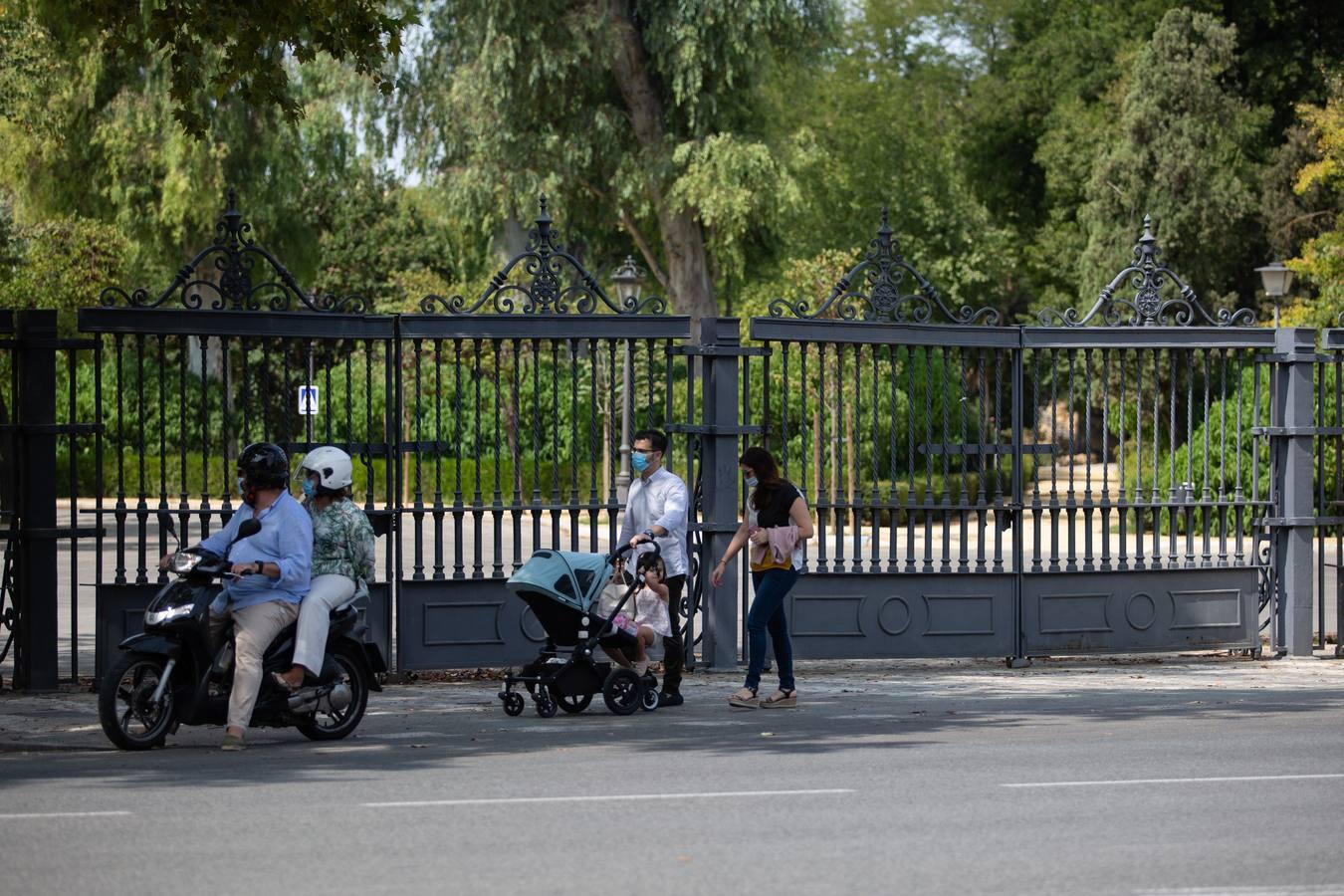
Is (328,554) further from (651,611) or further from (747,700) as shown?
(747,700)

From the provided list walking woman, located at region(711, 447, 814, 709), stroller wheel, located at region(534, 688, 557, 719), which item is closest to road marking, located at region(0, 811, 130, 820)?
stroller wheel, located at region(534, 688, 557, 719)

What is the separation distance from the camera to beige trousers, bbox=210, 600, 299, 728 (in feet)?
34.9

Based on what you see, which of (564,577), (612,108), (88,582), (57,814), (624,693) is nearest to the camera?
(57,814)

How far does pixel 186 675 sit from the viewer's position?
10.8 m

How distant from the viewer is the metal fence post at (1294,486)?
633 inches

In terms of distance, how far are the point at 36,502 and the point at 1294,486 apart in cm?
1007

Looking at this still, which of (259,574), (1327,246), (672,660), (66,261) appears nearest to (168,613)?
(259,574)

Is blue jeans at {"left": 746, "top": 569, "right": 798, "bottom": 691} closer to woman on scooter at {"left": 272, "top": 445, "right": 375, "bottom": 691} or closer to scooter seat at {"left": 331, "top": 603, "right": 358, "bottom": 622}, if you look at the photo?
woman on scooter at {"left": 272, "top": 445, "right": 375, "bottom": 691}

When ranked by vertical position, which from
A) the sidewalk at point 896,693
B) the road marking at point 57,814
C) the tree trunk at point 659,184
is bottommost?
the sidewalk at point 896,693

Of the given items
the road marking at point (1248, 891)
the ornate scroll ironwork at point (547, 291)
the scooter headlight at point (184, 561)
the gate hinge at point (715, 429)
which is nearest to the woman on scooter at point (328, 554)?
the scooter headlight at point (184, 561)

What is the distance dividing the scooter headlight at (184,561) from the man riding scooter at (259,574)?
0.10 meters

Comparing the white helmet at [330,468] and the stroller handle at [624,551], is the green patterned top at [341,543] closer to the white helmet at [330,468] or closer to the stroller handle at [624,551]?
the white helmet at [330,468]

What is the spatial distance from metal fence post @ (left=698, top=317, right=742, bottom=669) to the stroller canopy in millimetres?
2346

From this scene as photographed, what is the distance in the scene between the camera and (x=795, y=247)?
172ft
